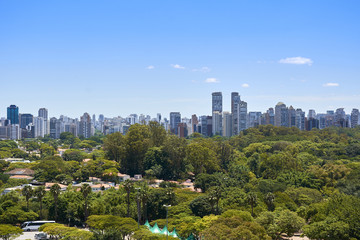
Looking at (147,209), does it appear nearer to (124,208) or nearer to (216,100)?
(124,208)

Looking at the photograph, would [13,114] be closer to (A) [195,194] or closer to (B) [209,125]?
(B) [209,125]

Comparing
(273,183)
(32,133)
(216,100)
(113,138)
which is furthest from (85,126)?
(273,183)

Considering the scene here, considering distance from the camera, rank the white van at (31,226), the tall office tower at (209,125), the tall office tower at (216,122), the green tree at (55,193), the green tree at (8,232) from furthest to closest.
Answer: the tall office tower at (209,125) → the tall office tower at (216,122) → the green tree at (55,193) → the white van at (31,226) → the green tree at (8,232)

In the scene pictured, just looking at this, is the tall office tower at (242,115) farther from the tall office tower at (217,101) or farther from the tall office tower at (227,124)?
the tall office tower at (217,101)

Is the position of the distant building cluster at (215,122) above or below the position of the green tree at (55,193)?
above

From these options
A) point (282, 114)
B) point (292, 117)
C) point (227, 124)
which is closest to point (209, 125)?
point (227, 124)

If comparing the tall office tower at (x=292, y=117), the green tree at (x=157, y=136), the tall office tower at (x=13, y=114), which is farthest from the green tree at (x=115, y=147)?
the tall office tower at (x=13, y=114)

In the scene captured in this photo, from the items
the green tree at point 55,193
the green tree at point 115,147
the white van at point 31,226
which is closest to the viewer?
the white van at point 31,226
